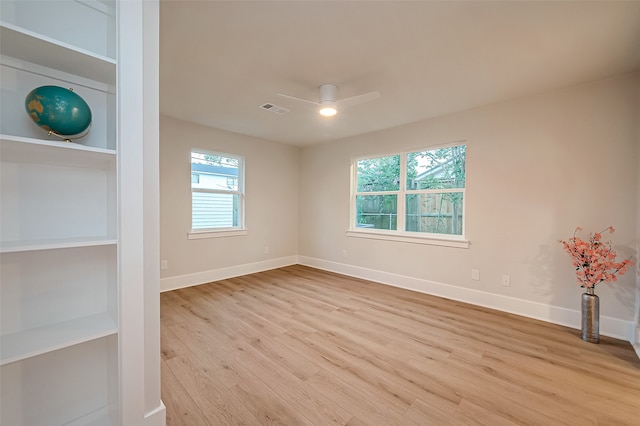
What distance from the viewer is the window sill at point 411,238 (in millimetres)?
3517

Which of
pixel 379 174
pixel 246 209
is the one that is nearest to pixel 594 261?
pixel 379 174

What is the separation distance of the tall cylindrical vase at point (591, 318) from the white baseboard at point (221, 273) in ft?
14.2

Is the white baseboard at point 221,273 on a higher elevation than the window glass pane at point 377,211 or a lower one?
lower

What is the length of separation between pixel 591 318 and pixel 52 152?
164 inches

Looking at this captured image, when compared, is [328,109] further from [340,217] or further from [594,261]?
[594,261]

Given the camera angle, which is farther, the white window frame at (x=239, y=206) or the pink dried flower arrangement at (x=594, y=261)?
the white window frame at (x=239, y=206)

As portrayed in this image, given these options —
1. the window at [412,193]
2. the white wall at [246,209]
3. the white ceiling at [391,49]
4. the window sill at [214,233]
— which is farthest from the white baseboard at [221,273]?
the white ceiling at [391,49]

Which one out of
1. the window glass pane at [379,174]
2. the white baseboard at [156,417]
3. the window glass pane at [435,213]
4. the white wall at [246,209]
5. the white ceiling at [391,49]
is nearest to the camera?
the white baseboard at [156,417]

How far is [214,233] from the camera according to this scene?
171 inches

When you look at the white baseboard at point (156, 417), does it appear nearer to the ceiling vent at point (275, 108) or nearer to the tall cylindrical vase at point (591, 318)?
the ceiling vent at point (275, 108)

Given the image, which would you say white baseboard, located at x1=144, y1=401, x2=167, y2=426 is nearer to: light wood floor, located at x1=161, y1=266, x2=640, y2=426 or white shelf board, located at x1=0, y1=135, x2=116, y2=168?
light wood floor, located at x1=161, y1=266, x2=640, y2=426

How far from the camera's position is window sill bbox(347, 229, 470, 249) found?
3517 mm

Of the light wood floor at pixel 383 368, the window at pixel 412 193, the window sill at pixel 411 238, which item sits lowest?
the light wood floor at pixel 383 368

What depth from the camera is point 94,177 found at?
142 centimetres
